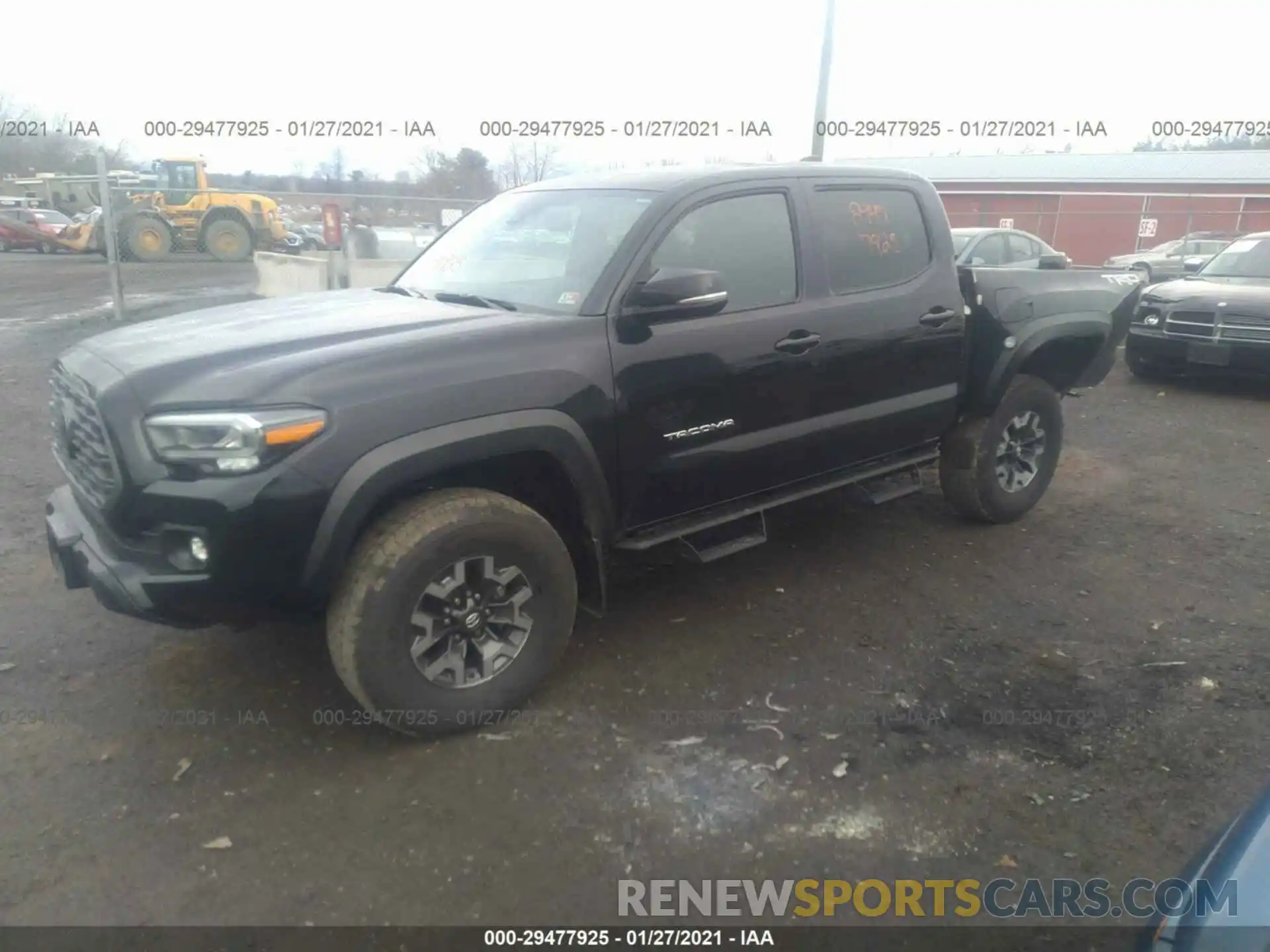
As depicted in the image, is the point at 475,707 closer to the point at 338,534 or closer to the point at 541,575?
the point at 541,575

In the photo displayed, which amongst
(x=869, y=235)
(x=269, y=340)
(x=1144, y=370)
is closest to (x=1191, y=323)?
(x=1144, y=370)

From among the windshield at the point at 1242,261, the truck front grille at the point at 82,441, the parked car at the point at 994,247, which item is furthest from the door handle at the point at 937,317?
the windshield at the point at 1242,261

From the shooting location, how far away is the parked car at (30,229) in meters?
24.4

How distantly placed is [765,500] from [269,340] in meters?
2.14

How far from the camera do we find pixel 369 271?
11.5 m

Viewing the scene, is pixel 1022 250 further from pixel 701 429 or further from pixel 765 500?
pixel 701 429

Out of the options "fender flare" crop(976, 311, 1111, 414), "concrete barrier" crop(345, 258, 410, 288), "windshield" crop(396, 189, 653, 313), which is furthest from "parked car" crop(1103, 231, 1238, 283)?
"windshield" crop(396, 189, 653, 313)

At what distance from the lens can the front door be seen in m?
3.41

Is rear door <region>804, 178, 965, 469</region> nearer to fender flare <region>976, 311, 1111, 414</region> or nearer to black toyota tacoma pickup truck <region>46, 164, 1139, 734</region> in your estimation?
black toyota tacoma pickup truck <region>46, 164, 1139, 734</region>

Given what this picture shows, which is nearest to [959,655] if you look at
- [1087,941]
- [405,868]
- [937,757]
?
[937,757]

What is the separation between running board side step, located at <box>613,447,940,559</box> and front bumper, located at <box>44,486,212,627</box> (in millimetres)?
1522

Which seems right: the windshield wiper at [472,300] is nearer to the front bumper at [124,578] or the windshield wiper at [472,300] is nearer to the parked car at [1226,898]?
the front bumper at [124,578]

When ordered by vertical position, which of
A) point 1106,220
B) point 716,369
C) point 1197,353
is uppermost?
point 1106,220

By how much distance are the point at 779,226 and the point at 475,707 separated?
240cm
